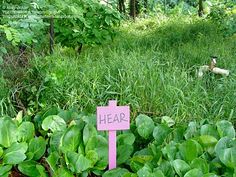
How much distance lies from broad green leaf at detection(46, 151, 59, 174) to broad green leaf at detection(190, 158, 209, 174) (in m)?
0.62

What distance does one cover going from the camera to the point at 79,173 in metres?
2.00

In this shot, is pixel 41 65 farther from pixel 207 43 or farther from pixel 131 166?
pixel 207 43

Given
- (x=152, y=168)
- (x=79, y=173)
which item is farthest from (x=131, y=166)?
(x=79, y=173)

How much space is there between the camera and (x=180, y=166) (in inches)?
73.9

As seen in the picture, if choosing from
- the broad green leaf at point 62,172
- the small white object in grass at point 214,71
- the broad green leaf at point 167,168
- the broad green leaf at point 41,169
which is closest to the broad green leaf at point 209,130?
the broad green leaf at point 167,168

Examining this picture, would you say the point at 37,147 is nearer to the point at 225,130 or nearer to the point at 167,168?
the point at 167,168

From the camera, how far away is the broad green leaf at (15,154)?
6.55 feet

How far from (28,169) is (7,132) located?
0.73 feet

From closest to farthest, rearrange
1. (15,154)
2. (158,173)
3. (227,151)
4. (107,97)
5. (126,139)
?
(158,173), (227,151), (15,154), (126,139), (107,97)

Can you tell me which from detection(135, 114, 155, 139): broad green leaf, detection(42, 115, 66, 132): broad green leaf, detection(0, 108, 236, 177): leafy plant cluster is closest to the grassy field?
detection(135, 114, 155, 139): broad green leaf

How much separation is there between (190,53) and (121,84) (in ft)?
4.32

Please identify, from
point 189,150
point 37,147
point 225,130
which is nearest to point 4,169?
point 37,147

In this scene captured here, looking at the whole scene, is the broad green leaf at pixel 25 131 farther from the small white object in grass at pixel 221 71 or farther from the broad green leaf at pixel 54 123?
the small white object in grass at pixel 221 71

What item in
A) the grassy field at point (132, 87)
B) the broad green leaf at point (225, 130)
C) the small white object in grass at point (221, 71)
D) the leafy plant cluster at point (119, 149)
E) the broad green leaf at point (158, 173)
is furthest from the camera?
the small white object in grass at point (221, 71)
